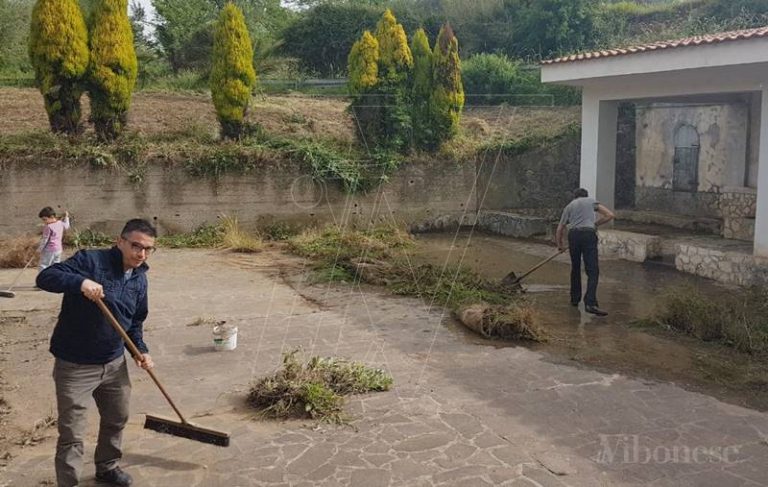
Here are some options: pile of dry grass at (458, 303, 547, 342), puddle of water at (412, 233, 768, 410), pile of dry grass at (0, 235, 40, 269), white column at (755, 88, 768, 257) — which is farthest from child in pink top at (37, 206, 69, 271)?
white column at (755, 88, 768, 257)

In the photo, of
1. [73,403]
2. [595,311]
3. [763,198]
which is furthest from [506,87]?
[73,403]

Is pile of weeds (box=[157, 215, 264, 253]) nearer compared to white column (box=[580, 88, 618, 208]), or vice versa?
white column (box=[580, 88, 618, 208])

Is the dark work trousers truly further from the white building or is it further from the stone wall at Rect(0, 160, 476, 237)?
the stone wall at Rect(0, 160, 476, 237)

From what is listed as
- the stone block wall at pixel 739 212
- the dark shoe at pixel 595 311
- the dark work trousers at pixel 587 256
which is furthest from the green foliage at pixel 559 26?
the dark shoe at pixel 595 311

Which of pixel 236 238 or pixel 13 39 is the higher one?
pixel 13 39

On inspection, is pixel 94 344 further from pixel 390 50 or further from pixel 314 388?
pixel 390 50

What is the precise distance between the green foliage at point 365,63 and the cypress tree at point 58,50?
20.6 feet

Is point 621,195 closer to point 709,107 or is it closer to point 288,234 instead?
point 709,107

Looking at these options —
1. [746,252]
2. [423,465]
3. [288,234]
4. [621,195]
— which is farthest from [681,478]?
Result: [621,195]

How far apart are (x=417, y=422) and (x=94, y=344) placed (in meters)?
2.43

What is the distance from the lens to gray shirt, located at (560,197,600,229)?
9.03 meters

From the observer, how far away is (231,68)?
15.9m

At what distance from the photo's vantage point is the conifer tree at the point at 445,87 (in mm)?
17531

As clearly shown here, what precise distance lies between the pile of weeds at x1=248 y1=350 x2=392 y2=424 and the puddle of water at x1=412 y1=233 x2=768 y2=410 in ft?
7.20
